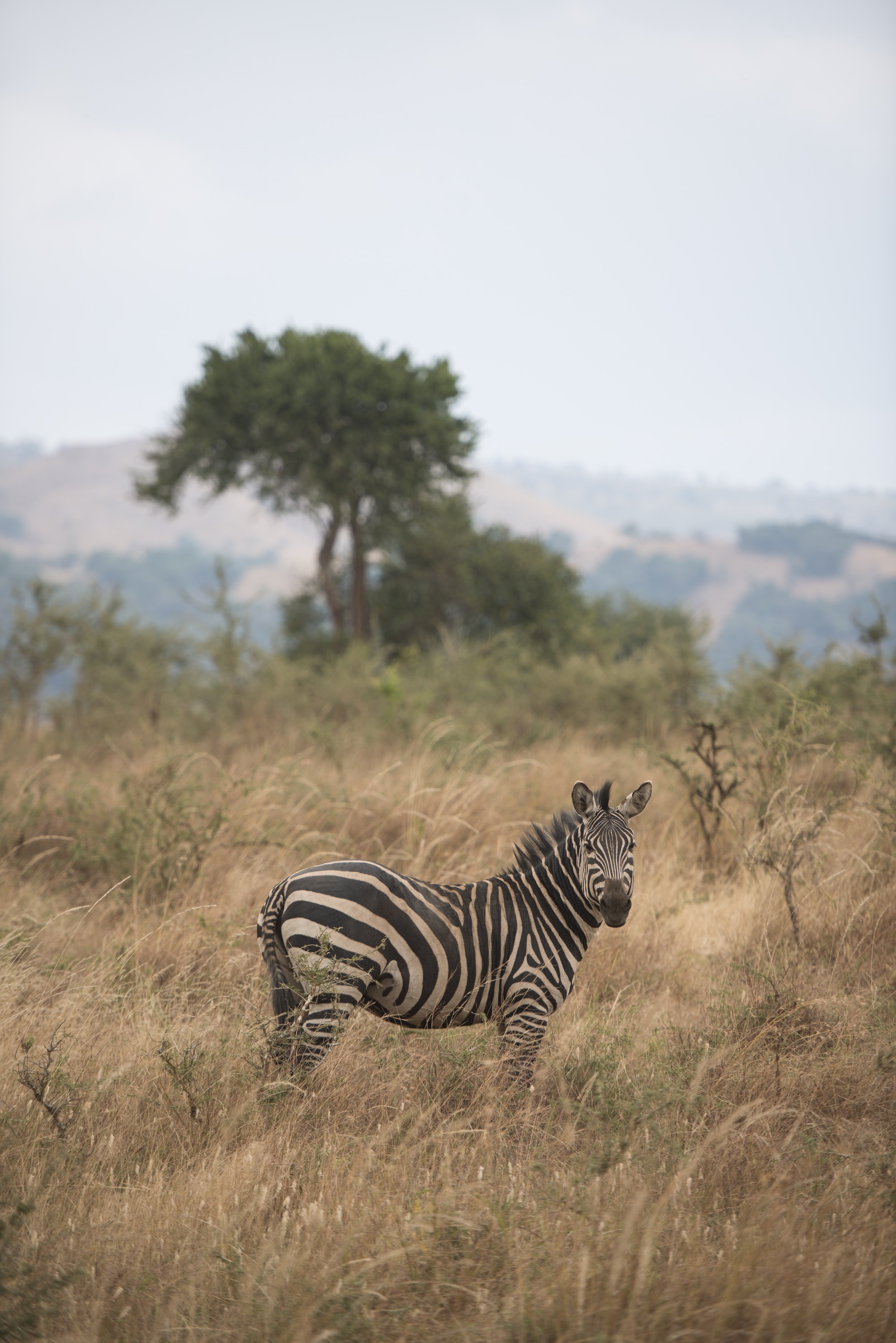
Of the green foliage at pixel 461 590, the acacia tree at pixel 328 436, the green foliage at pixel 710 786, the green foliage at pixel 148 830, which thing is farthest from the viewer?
the green foliage at pixel 461 590

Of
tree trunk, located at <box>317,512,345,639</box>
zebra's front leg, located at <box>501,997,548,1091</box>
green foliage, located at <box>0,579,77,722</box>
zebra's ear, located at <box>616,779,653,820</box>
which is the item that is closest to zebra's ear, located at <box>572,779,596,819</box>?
zebra's ear, located at <box>616,779,653,820</box>

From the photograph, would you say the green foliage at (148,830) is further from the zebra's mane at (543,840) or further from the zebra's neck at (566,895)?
the zebra's neck at (566,895)

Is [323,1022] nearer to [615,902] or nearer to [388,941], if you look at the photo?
[388,941]

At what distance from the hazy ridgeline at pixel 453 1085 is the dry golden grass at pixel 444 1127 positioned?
16 mm

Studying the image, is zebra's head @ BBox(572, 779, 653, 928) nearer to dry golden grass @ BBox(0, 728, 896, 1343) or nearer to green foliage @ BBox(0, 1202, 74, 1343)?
dry golden grass @ BBox(0, 728, 896, 1343)

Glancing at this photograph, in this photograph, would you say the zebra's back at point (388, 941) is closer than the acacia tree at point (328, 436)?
Yes

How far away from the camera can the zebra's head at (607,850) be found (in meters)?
3.76

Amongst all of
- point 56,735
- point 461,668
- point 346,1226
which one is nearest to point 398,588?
point 461,668

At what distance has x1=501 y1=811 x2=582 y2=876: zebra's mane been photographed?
4266 mm

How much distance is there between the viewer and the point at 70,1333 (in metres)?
2.38

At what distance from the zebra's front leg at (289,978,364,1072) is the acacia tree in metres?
22.5

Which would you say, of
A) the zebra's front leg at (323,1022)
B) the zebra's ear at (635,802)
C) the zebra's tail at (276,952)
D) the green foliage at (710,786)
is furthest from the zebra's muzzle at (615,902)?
the green foliage at (710,786)

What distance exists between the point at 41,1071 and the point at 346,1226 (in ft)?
4.99

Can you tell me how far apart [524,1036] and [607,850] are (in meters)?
0.88
